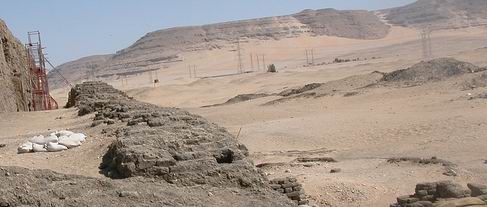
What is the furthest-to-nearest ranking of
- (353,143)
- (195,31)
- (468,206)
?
(195,31)
(353,143)
(468,206)

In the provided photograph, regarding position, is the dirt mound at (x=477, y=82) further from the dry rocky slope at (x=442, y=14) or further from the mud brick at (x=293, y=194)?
the dry rocky slope at (x=442, y=14)

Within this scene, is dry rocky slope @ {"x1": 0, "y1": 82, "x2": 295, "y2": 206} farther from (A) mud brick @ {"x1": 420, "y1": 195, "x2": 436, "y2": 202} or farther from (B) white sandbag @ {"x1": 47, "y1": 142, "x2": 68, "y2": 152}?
(A) mud brick @ {"x1": 420, "y1": 195, "x2": 436, "y2": 202}

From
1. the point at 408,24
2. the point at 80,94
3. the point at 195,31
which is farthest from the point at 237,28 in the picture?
the point at 80,94

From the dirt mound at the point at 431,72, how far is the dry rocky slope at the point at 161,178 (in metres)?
18.2

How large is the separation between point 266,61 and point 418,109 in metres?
63.9

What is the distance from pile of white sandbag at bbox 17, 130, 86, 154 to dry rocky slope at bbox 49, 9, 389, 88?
82231 millimetres

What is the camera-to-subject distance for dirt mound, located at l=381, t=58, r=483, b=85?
83.7 ft

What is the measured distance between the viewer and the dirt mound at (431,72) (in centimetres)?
2552

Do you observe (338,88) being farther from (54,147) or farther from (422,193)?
(54,147)

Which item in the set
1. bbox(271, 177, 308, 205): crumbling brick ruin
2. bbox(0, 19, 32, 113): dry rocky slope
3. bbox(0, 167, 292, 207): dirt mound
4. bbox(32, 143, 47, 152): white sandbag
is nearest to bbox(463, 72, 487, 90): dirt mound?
bbox(0, 19, 32, 113): dry rocky slope

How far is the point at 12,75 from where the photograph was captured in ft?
65.6

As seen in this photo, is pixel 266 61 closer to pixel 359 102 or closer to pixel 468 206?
pixel 359 102

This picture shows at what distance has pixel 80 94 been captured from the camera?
65.4ft

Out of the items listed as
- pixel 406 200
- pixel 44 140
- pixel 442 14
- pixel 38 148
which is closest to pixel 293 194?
pixel 406 200
